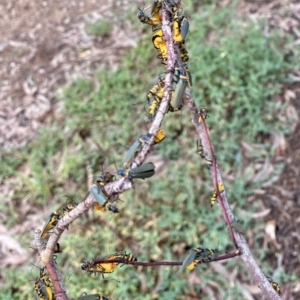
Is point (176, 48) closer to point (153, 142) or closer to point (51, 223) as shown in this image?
point (153, 142)

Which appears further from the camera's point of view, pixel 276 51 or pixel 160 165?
pixel 276 51

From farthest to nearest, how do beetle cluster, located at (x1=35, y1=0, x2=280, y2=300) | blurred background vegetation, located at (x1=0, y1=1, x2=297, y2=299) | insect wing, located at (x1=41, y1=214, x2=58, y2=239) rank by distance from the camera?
blurred background vegetation, located at (x1=0, y1=1, x2=297, y2=299)
insect wing, located at (x1=41, y1=214, x2=58, y2=239)
beetle cluster, located at (x1=35, y1=0, x2=280, y2=300)

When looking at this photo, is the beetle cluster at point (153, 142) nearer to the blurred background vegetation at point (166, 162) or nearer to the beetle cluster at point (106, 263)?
the beetle cluster at point (106, 263)

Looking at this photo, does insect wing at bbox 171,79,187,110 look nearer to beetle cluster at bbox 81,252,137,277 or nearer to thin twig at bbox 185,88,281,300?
thin twig at bbox 185,88,281,300

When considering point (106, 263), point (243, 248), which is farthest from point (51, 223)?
point (243, 248)

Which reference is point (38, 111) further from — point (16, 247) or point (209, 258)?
point (209, 258)

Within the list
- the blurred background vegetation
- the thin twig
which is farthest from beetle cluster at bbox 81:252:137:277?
the blurred background vegetation

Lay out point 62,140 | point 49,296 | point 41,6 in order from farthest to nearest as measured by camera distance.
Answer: point 41,6 → point 62,140 → point 49,296

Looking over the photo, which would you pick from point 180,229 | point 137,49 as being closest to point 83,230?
point 180,229
